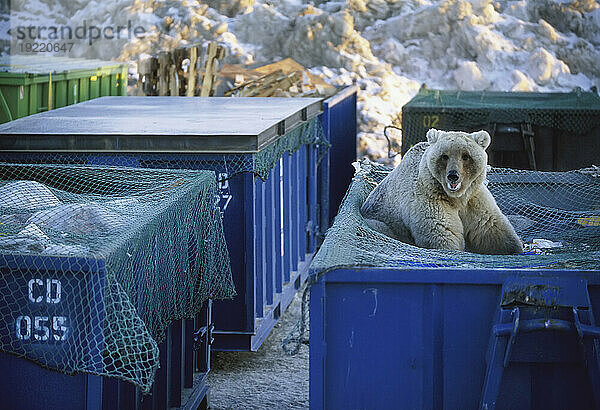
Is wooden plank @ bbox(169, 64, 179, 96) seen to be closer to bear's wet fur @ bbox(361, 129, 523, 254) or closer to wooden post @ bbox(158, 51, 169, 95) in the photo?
wooden post @ bbox(158, 51, 169, 95)

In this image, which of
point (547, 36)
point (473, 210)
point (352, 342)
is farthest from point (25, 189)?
point (547, 36)

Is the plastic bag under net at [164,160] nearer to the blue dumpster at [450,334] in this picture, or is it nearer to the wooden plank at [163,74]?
the blue dumpster at [450,334]

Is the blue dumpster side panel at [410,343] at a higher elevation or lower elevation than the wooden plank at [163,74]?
higher

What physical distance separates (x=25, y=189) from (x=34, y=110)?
6391 mm

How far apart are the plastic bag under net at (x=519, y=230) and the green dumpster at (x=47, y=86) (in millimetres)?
5004

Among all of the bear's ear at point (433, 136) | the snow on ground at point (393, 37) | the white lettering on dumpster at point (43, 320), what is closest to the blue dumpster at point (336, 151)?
the bear's ear at point (433, 136)

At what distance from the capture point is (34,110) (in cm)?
1148

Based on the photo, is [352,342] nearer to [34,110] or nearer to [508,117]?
[508,117]

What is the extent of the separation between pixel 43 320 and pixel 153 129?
3324mm

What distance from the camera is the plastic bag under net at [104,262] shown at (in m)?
4.06

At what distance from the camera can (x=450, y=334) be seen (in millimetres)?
4215

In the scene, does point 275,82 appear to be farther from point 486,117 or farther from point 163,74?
point 486,117

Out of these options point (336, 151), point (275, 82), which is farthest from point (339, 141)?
point (275, 82)

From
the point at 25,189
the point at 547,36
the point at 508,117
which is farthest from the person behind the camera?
the point at 547,36
